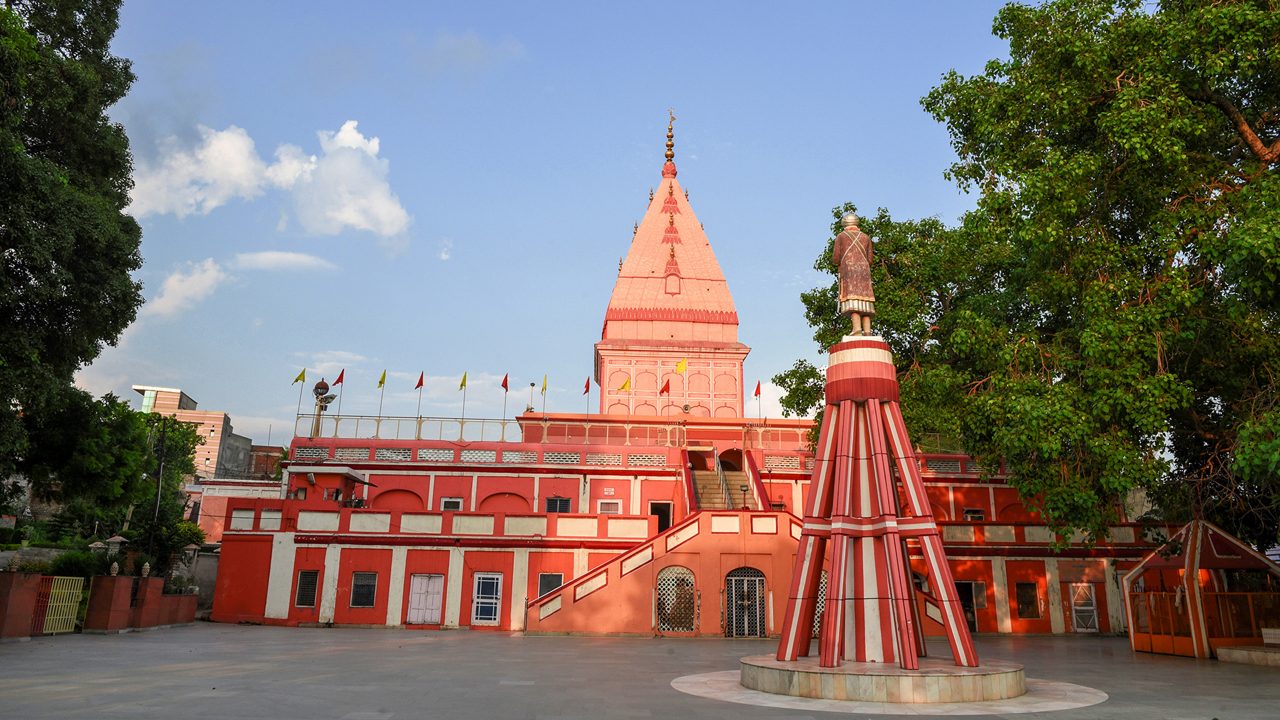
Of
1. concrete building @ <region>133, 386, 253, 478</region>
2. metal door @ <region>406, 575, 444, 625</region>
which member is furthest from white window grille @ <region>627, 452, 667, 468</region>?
concrete building @ <region>133, 386, 253, 478</region>

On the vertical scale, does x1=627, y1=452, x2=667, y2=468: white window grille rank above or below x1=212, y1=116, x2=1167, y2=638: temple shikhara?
above

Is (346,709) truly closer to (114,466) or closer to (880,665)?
(880,665)

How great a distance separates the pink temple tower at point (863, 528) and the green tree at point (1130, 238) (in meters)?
5.06

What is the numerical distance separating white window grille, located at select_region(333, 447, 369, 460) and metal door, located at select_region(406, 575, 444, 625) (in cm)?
837

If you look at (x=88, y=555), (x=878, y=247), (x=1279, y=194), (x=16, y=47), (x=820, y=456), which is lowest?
(x=88, y=555)

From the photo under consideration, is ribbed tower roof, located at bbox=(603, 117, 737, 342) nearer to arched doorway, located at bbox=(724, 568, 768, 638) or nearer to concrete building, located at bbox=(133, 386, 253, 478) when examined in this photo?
arched doorway, located at bbox=(724, 568, 768, 638)

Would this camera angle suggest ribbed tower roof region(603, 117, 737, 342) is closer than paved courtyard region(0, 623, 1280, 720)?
No

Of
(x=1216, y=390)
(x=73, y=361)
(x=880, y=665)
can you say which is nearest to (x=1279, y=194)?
(x=1216, y=390)

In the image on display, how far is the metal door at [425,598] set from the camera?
26234 millimetres

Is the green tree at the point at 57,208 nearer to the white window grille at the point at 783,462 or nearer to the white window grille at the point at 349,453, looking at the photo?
the white window grille at the point at 349,453

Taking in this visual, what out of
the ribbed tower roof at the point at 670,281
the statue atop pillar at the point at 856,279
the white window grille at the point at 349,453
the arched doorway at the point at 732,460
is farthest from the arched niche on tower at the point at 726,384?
the statue atop pillar at the point at 856,279

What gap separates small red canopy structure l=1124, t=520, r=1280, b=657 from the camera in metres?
17.7

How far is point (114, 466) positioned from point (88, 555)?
9.97 ft

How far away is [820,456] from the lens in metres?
13.2
